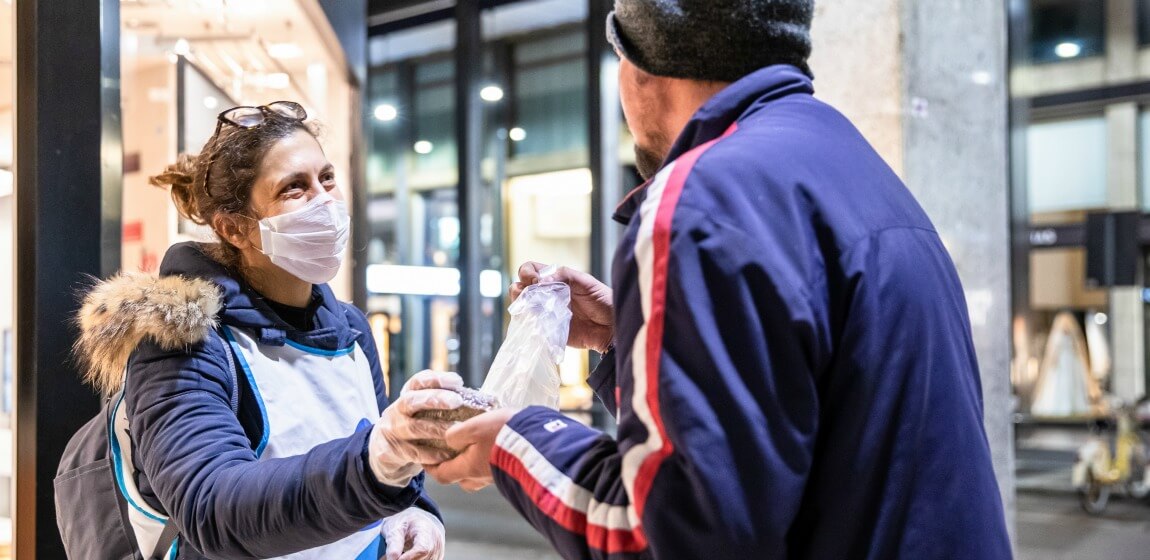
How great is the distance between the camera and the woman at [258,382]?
1.56 m

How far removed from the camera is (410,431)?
1360 mm

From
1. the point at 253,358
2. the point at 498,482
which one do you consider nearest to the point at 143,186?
the point at 253,358

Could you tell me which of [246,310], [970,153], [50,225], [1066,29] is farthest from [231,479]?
[1066,29]

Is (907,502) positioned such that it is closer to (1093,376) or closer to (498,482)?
(498,482)

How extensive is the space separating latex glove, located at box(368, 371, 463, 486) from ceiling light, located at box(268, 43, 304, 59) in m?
4.04

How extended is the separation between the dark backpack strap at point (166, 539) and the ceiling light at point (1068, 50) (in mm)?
Answer: 17582

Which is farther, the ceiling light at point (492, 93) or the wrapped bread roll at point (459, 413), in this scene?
the ceiling light at point (492, 93)

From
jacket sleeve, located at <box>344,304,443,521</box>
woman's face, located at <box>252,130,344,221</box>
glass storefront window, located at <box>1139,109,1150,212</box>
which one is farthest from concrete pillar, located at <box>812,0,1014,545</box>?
glass storefront window, located at <box>1139,109,1150,212</box>

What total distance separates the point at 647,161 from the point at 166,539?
1104 millimetres

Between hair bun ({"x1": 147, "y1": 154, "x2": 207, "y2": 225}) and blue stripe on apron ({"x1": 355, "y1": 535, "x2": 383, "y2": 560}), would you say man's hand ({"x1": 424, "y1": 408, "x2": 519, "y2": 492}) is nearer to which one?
blue stripe on apron ({"x1": 355, "y1": 535, "x2": 383, "y2": 560})

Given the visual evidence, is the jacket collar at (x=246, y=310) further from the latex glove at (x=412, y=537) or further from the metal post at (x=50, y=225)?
the metal post at (x=50, y=225)

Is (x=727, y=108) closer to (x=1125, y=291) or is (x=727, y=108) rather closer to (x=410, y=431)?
(x=410, y=431)

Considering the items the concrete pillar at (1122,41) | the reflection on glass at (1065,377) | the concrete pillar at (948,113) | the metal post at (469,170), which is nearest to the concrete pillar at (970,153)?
the concrete pillar at (948,113)

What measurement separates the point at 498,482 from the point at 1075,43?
1771cm
